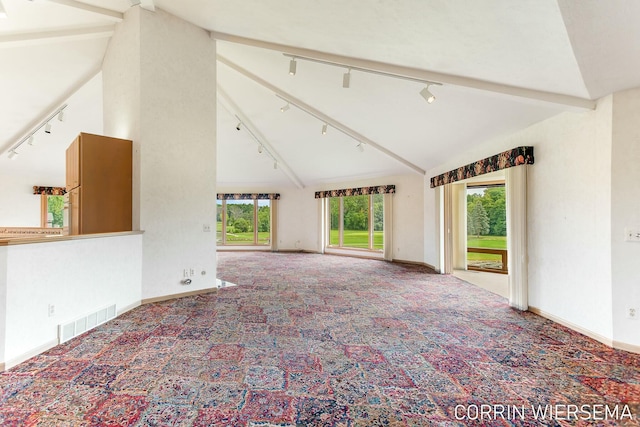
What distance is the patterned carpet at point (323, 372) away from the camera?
5.78ft

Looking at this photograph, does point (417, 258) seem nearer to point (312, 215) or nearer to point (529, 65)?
point (312, 215)

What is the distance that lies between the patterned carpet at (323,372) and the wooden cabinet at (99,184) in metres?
1.22

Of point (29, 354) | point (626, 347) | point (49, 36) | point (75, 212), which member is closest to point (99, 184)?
point (75, 212)

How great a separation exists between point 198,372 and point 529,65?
3.91 metres

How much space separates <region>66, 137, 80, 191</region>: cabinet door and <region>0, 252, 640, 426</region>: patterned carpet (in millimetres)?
1849

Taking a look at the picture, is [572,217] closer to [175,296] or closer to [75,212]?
[175,296]

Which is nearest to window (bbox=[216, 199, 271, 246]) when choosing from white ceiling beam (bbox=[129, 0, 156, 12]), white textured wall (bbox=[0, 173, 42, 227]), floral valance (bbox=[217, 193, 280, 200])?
floral valance (bbox=[217, 193, 280, 200])

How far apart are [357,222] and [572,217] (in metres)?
6.35

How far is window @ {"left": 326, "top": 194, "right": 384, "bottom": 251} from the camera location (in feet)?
28.9

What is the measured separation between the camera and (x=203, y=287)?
450cm

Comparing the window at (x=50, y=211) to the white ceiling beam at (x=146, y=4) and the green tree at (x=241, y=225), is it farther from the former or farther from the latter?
the white ceiling beam at (x=146, y=4)

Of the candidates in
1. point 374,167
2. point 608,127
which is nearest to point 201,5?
point 608,127

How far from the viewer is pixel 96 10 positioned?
397 centimetres

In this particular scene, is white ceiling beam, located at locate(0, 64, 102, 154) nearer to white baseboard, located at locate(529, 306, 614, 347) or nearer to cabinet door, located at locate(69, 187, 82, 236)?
cabinet door, located at locate(69, 187, 82, 236)
